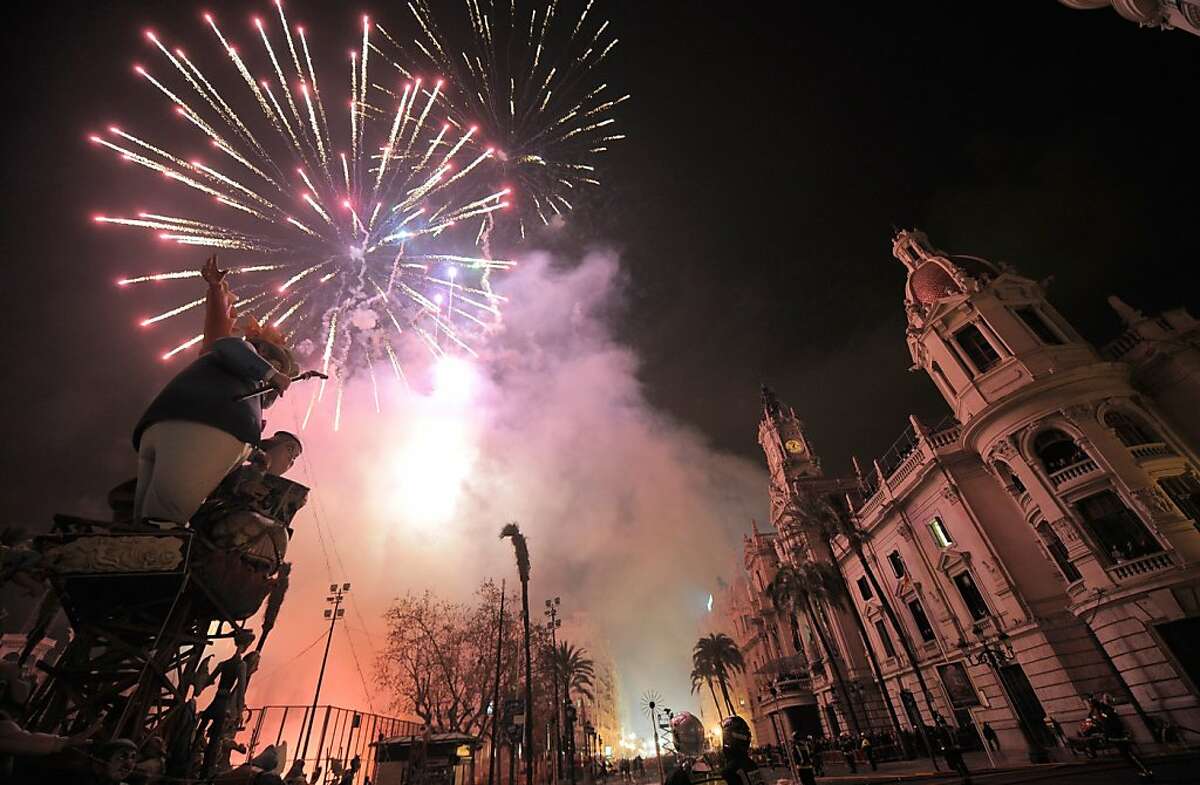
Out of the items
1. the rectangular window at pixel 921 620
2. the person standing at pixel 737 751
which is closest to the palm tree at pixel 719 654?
the rectangular window at pixel 921 620

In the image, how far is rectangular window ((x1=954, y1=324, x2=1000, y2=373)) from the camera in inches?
1026

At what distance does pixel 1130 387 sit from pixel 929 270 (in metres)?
11.6

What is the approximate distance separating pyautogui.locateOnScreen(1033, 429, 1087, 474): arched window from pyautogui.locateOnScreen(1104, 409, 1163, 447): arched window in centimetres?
157

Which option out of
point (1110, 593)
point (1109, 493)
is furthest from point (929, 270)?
point (1110, 593)

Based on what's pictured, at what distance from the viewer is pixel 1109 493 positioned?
68.2ft

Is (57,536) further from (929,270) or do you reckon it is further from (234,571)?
(929,270)

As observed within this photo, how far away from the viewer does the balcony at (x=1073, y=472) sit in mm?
21156

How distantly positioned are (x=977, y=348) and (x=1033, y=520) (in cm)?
914

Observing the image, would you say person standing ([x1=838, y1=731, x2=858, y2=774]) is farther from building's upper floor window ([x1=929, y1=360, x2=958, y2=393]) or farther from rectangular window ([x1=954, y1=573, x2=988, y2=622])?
building's upper floor window ([x1=929, y1=360, x2=958, y2=393])

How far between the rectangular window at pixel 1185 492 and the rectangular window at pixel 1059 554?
4.14 metres

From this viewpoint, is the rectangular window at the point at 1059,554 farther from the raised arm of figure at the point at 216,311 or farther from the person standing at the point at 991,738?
the raised arm of figure at the point at 216,311

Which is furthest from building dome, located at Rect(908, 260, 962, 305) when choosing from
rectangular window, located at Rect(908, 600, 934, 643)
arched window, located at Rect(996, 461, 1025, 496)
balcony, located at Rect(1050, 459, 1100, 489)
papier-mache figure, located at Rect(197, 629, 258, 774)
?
papier-mache figure, located at Rect(197, 629, 258, 774)

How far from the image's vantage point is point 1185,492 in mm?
20312

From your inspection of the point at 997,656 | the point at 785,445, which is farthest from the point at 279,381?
the point at 785,445
